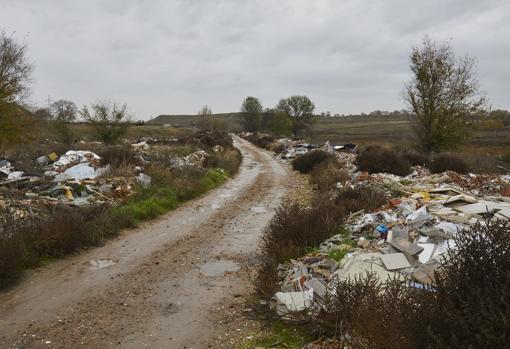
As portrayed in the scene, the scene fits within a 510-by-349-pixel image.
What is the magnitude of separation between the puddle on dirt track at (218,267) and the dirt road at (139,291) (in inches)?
0.7

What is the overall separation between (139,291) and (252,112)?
74021mm

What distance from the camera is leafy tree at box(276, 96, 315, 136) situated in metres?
68.9

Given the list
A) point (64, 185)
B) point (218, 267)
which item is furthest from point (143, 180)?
point (218, 267)

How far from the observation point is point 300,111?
6944cm

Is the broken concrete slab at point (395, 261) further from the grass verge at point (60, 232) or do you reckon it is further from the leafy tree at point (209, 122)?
the leafy tree at point (209, 122)

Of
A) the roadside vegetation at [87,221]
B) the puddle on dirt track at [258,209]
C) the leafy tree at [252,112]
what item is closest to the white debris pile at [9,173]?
the roadside vegetation at [87,221]

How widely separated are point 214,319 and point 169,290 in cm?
127

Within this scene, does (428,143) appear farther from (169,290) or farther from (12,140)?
(12,140)

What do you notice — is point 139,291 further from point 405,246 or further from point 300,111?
point 300,111

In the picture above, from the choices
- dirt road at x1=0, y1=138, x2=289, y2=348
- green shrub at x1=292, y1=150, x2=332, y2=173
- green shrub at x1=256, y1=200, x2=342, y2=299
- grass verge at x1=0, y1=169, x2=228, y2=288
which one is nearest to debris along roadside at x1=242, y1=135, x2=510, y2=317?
green shrub at x1=256, y1=200, x2=342, y2=299

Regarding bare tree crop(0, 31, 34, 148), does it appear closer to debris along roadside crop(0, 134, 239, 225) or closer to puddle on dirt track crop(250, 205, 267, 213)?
debris along roadside crop(0, 134, 239, 225)

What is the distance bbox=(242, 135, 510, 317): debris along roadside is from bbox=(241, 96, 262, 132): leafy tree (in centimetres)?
6988

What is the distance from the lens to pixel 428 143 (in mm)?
21219

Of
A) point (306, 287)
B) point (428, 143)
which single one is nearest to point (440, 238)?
point (306, 287)
